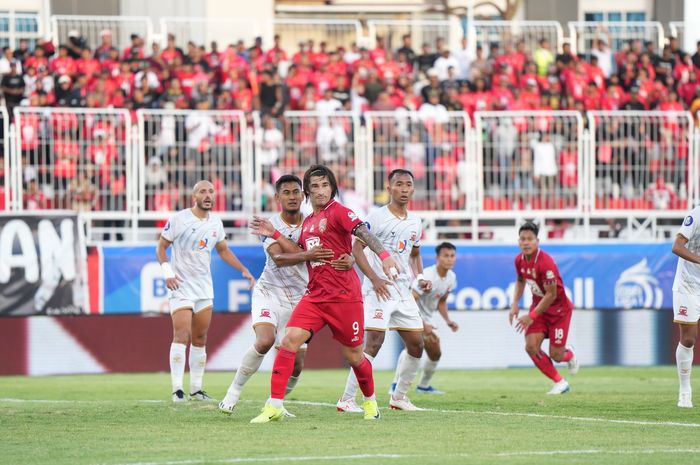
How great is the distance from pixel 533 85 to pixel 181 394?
16327 millimetres

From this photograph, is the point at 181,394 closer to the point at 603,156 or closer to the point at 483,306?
the point at 483,306

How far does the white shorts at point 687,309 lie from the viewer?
14602mm

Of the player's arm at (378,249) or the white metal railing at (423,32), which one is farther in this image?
the white metal railing at (423,32)

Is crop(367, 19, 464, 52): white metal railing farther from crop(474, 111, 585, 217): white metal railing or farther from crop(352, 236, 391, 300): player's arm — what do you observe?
crop(352, 236, 391, 300): player's arm

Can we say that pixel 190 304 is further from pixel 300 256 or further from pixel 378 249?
pixel 378 249

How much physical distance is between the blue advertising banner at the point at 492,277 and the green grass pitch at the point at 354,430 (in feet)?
22.0

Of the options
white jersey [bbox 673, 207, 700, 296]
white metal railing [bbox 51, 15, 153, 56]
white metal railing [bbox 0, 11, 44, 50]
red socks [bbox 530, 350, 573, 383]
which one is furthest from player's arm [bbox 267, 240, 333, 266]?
white metal railing [bbox 0, 11, 44, 50]

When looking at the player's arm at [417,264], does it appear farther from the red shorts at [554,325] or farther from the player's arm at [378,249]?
the red shorts at [554,325]

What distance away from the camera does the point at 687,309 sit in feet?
48.0

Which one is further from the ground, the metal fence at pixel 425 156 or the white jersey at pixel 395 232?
the metal fence at pixel 425 156

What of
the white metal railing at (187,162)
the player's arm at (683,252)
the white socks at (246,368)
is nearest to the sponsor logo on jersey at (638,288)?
the white metal railing at (187,162)

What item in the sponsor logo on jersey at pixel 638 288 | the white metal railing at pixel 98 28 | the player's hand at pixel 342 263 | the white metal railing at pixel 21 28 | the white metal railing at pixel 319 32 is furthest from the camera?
the white metal railing at pixel 319 32

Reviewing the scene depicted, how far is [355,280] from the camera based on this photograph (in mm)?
12258

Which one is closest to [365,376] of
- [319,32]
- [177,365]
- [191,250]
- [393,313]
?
[393,313]
